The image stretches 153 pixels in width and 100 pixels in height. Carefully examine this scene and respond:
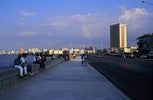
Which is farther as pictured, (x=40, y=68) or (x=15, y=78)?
(x=40, y=68)

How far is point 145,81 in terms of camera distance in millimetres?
11938

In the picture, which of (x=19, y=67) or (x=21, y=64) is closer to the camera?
(x=19, y=67)

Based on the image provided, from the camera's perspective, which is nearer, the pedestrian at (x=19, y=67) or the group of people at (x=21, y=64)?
the pedestrian at (x=19, y=67)

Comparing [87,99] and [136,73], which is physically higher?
[136,73]

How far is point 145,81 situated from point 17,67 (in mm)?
10934

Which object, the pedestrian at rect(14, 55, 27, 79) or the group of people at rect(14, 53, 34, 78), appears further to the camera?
the group of people at rect(14, 53, 34, 78)

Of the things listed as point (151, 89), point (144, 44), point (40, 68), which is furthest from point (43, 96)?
point (144, 44)

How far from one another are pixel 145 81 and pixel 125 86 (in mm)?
4973

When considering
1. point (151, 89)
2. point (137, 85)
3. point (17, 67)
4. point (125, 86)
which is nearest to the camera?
point (151, 89)

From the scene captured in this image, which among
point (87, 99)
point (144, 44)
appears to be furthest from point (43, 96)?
Result: point (144, 44)

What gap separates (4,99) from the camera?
44.8 feet

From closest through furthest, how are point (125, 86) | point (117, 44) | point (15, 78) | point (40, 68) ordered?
point (125, 86) < point (15, 78) < point (40, 68) < point (117, 44)

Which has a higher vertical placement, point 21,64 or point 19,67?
point 21,64

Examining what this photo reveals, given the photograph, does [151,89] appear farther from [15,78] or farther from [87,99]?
[15,78]
